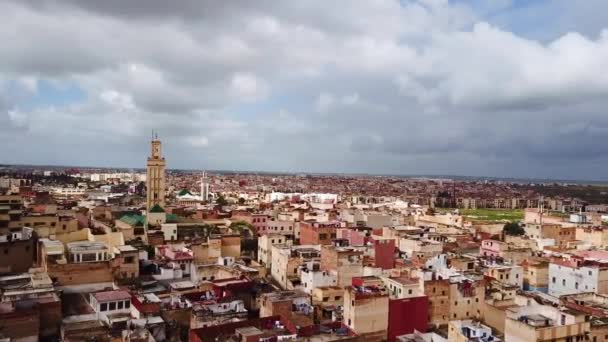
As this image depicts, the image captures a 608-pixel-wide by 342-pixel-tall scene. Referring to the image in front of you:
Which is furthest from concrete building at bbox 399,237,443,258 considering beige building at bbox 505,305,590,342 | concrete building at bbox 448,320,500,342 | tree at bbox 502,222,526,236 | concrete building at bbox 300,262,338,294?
tree at bbox 502,222,526,236

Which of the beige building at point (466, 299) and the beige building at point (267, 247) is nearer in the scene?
the beige building at point (466, 299)

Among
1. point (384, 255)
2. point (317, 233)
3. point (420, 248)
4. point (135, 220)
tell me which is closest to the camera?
point (384, 255)

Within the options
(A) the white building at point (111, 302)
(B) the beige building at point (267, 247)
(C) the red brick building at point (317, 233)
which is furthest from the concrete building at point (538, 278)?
(A) the white building at point (111, 302)

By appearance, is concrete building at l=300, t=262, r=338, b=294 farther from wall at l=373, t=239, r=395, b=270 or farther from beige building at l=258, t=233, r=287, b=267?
A: beige building at l=258, t=233, r=287, b=267

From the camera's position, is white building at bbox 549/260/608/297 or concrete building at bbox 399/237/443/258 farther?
concrete building at bbox 399/237/443/258

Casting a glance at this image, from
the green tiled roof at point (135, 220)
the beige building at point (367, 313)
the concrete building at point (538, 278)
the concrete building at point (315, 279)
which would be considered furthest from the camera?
the green tiled roof at point (135, 220)

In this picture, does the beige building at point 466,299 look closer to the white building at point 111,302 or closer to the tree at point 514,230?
the white building at point 111,302

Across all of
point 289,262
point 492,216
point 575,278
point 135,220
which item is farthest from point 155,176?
point 492,216

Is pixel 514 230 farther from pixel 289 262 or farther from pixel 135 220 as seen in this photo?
pixel 135 220

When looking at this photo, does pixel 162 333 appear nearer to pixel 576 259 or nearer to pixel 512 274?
pixel 512 274

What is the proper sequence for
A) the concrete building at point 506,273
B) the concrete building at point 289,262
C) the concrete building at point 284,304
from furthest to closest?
the concrete building at point 289,262 < the concrete building at point 506,273 < the concrete building at point 284,304
